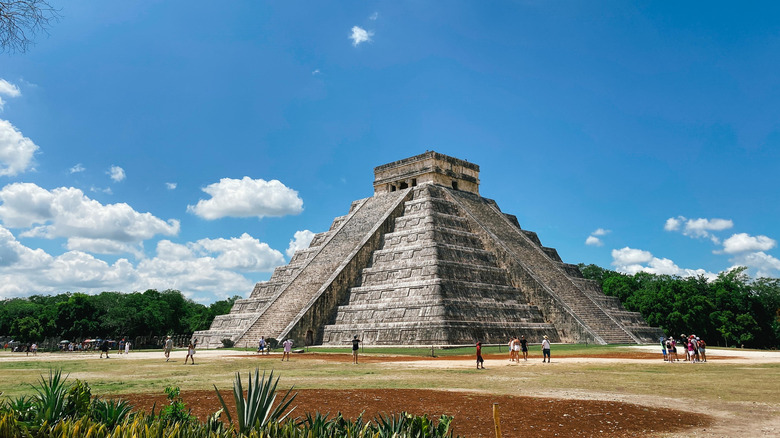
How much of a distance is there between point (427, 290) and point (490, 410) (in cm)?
1799

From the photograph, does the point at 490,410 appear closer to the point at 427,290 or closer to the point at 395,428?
the point at 395,428

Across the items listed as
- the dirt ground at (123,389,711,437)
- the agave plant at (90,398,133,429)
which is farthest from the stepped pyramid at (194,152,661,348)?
the agave plant at (90,398,133,429)

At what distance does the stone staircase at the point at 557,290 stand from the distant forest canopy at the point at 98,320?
31478 millimetres

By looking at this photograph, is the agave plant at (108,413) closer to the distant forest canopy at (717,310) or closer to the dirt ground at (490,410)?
the dirt ground at (490,410)

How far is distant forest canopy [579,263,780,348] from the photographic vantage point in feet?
133

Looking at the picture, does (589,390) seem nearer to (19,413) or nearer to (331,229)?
(19,413)

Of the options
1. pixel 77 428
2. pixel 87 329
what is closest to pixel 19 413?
pixel 77 428

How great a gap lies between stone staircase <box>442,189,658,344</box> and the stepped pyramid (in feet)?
0.22

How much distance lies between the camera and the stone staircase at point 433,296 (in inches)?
989

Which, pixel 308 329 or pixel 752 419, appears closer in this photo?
pixel 752 419

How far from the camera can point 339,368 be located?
1625 centimetres

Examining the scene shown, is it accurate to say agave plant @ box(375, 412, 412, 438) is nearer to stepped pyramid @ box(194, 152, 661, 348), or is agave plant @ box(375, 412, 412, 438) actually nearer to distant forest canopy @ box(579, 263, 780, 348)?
stepped pyramid @ box(194, 152, 661, 348)

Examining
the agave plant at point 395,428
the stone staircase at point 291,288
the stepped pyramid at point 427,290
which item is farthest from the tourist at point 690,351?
the agave plant at point 395,428

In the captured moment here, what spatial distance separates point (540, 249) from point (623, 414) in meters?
29.2
